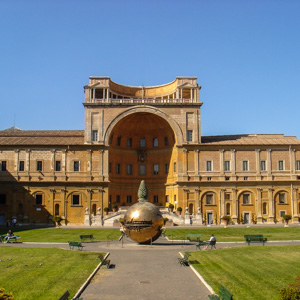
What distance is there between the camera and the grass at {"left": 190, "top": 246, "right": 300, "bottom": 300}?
17781 millimetres

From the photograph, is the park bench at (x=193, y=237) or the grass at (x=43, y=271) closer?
the grass at (x=43, y=271)

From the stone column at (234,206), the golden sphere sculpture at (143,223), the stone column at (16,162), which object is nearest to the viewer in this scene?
the golden sphere sculpture at (143,223)

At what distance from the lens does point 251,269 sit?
72.5 feet

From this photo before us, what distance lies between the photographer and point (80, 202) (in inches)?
2399

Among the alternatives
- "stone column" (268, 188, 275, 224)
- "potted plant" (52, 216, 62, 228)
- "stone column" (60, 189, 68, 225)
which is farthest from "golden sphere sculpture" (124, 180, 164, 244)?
"stone column" (268, 188, 275, 224)

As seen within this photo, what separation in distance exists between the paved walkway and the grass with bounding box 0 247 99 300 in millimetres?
1048

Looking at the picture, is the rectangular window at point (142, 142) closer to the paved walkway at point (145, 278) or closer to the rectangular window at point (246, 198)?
the rectangular window at point (246, 198)

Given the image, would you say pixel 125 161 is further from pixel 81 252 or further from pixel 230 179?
pixel 81 252

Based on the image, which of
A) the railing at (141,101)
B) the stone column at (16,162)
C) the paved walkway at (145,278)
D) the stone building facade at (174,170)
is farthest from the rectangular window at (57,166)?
the paved walkway at (145,278)

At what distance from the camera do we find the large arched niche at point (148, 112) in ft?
202

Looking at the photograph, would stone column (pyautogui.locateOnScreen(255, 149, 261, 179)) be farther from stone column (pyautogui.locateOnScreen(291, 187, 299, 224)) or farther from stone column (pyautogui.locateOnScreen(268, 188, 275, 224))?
stone column (pyautogui.locateOnScreen(291, 187, 299, 224))

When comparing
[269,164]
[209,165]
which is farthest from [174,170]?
[269,164]

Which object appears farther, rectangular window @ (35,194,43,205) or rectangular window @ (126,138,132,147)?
rectangular window @ (126,138,132,147)

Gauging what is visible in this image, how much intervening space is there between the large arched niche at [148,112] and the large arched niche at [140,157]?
5.12 ft
